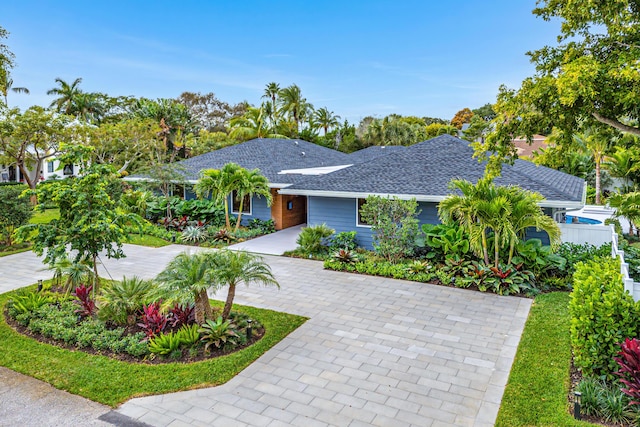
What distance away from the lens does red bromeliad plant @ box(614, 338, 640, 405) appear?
5.00m

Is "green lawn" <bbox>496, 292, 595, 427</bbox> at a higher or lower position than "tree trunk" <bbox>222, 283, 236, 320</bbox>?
lower

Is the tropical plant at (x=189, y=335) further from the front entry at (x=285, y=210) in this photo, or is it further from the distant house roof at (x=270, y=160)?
the front entry at (x=285, y=210)

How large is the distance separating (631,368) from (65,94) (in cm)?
4756

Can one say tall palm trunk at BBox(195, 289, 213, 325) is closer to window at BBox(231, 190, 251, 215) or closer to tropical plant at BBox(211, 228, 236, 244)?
tropical plant at BBox(211, 228, 236, 244)

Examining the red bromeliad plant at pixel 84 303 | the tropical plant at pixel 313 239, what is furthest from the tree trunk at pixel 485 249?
the red bromeliad plant at pixel 84 303

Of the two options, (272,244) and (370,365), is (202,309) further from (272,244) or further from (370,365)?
(272,244)

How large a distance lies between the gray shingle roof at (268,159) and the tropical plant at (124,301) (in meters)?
9.25

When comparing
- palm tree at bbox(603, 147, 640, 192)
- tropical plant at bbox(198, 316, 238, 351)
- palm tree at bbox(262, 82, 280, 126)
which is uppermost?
palm tree at bbox(262, 82, 280, 126)

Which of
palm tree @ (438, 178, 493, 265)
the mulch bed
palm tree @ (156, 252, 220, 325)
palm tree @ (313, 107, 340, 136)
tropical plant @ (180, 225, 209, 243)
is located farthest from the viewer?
palm tree @ (313, 107, 340, 136)

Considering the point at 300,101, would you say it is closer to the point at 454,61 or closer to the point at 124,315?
the point at 454,61

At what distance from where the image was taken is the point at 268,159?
20.0m

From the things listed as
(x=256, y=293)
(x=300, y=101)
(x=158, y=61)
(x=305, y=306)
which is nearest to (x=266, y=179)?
(x=256, y=293)

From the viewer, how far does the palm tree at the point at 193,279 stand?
677 centimetres

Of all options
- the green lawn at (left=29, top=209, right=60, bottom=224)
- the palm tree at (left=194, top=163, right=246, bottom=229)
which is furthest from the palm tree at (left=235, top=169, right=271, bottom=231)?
the green lawn at (left=29, top=209, right=60, bottom=224)
